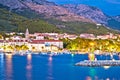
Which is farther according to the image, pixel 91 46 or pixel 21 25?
pixel 21 25

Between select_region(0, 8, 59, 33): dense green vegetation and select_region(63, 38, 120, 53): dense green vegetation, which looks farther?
select_region(0, 8, 59, 33): dense green vegetation

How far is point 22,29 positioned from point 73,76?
364ft

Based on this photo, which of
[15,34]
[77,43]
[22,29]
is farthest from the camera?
[22,29]

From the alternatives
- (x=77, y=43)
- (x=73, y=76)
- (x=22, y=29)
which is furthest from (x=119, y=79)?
(x=22, y=29)

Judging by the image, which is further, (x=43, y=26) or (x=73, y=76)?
(x=43, y=26)

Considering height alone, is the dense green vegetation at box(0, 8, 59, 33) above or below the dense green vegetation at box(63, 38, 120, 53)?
above

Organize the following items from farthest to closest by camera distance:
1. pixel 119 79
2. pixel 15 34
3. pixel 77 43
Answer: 1. pixel 15 34
2. pixel 77 43
3. pixel 119 79

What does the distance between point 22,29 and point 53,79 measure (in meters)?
114

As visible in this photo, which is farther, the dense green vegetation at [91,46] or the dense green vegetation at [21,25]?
the dense green vegetation at [21,25]

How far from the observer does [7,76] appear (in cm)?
5559

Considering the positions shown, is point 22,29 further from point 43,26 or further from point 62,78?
point 62,78

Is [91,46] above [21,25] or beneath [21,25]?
beneath

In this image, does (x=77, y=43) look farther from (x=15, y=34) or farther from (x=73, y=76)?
(x=73, y=76)

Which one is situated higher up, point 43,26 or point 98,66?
point 43,26
